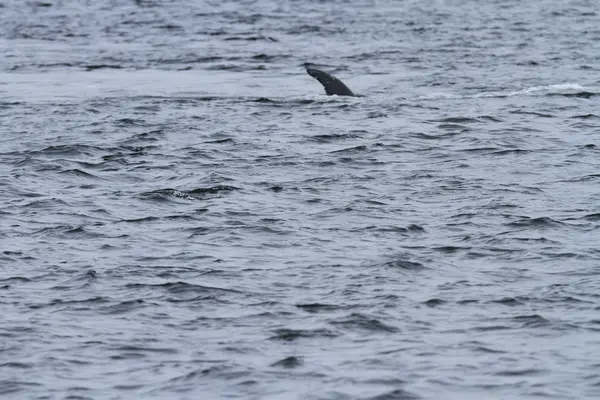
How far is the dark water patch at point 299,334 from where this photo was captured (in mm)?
14477

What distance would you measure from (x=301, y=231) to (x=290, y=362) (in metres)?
5.68

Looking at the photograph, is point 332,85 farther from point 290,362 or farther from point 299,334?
point 290,362

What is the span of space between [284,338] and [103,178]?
963 cm

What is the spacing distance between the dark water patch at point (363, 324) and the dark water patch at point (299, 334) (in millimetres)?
262

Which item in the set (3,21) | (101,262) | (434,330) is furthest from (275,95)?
(3,21)

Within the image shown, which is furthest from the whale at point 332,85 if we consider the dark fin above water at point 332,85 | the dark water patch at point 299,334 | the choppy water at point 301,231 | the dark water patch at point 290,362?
the dark water patch at point 290,362

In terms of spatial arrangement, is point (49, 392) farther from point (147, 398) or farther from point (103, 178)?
point (103, 178)

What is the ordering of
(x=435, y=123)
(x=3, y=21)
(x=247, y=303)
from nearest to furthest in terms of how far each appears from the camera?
(x=247, y=303) < (x=435, y=123) < (x=3, y=21)

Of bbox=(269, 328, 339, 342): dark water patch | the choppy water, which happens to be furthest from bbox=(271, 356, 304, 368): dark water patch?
bbox=(269, 328, 339, 342): dark water patch

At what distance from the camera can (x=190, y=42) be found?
47.0 metres

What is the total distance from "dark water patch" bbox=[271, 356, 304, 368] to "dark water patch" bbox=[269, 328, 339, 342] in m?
0.61

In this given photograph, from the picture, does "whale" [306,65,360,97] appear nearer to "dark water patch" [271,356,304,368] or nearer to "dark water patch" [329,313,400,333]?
"dark water patch" [329,313,400,333]

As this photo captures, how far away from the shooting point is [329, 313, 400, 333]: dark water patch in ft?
48.3

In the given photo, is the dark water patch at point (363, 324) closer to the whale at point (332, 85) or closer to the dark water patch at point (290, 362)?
the dark water patch at point (290, 362)
